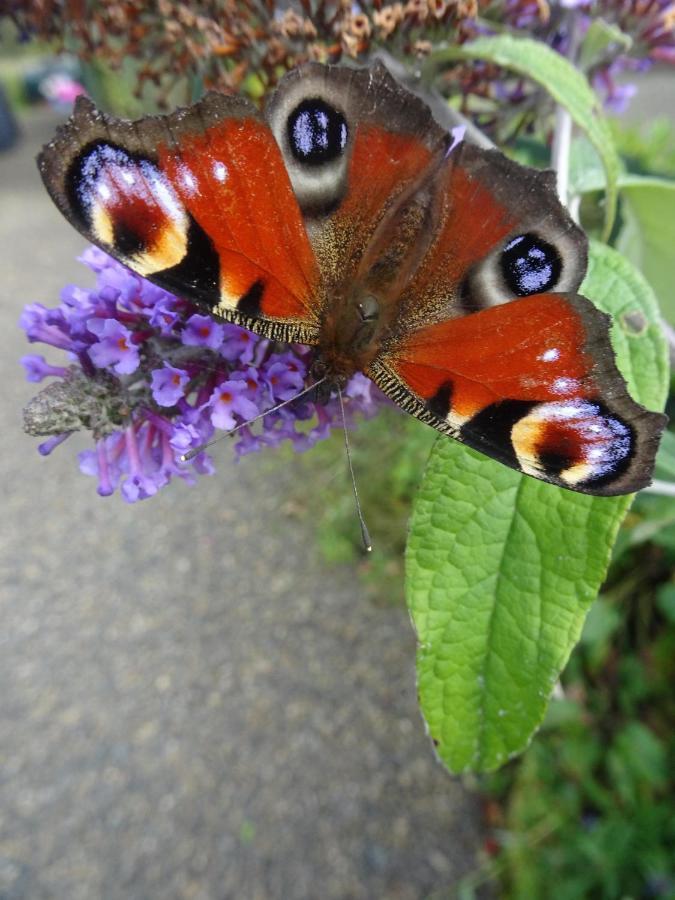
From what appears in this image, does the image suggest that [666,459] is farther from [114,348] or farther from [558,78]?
[114,348]

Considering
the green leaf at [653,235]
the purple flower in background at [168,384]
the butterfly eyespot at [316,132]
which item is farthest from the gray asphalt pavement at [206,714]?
the butterfly eyespot at [316,132]

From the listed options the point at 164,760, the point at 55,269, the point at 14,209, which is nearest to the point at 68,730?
the point at 164,760

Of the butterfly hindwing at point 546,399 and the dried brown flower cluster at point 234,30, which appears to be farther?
the dried brown flower cluster at point 234,30

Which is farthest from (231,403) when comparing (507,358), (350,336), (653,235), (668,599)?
(668,599)

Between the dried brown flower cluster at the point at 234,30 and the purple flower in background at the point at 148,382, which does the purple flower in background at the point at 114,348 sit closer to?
the purple flower in background at the point at 148,382

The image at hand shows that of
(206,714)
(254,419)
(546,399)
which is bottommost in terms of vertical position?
(206,714)
